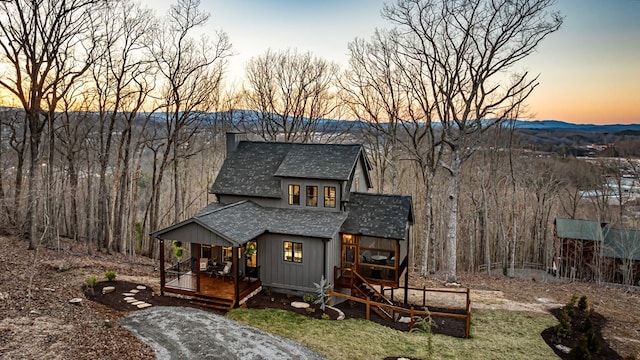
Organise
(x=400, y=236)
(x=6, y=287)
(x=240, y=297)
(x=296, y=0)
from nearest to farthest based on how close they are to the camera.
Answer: (x=6, y=287) < (x=240, y=297) < (x=400, y=236) < (x=296, y=0)

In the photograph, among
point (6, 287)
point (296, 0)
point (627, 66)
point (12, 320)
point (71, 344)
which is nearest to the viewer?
point (71, 344)

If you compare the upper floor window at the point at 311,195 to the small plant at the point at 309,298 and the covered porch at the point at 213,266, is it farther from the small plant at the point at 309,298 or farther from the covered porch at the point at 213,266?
the small plant at the point at 309,298

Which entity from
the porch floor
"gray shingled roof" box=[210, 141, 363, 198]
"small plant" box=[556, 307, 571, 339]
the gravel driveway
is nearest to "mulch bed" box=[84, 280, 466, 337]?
the porch floor

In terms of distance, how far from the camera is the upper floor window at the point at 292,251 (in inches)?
570

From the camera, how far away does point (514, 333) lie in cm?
1230

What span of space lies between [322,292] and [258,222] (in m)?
3.83

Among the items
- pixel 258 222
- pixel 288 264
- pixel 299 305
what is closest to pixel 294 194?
pixel 258 222

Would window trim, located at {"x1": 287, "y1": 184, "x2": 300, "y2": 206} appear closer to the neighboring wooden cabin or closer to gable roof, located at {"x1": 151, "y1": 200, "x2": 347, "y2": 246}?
gable roof, located at {"x1": 151, "y1": 200, "x2": 347, "y2": 246}

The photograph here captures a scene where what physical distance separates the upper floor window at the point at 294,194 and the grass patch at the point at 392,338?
5.12m

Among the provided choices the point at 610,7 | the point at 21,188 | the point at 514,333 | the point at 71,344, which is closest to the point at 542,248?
the point at 610,7

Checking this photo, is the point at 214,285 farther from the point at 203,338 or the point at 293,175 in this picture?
the point at 293,175

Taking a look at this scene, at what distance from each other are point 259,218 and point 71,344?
7.92 metres

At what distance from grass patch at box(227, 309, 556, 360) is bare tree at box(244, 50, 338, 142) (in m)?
16.6

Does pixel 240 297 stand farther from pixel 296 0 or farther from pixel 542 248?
pixel 542 248
